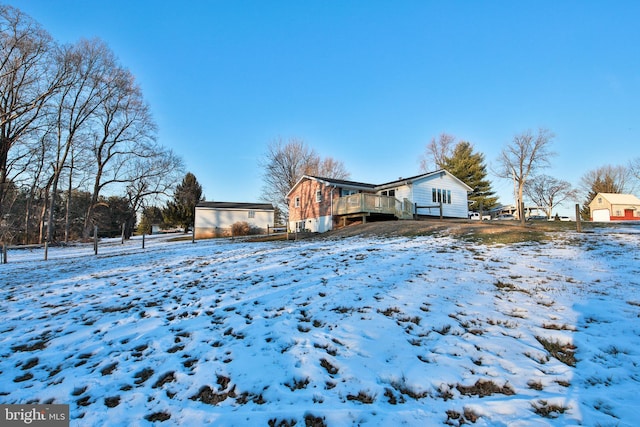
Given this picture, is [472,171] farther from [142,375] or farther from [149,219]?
[149,219]

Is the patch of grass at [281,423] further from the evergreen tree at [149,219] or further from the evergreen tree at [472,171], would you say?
the evergreen tree at [149,219]

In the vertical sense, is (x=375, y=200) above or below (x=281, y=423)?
above

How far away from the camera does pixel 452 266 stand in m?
7.68

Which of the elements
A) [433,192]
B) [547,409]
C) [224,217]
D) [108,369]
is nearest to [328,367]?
[547,409]

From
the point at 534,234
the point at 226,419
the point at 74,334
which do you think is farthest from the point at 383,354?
the point at 534,234

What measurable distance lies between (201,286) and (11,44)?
2417 cm

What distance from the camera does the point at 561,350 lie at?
373 centimetres

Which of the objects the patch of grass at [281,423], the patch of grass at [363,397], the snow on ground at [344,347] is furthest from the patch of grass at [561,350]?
the patch of grass at [281,423]

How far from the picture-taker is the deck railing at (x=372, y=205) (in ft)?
68.6

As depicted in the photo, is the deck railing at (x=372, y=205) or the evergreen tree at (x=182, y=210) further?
the evergreen tree at (x=182, y=210)

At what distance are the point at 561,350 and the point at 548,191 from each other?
195ft

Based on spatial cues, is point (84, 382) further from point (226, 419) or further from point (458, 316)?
point (458, 316)

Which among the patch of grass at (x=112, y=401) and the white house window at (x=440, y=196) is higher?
the white house window at (x=440, y=196)

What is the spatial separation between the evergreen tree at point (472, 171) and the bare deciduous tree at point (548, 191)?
12932 mm
